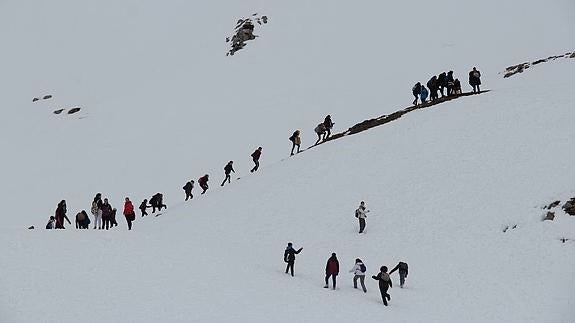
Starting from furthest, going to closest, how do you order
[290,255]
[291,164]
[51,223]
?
1. [291,164]
2. [51,223]
3. [290,255]

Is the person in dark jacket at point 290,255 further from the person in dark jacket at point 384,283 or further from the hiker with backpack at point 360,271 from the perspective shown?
the person in dark jacket at point 384,283

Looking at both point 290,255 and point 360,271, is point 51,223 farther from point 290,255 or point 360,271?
point 360,271

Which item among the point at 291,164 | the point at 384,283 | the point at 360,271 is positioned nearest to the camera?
the point at 384,283

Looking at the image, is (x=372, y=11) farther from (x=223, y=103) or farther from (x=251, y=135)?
(x=251, y=135)

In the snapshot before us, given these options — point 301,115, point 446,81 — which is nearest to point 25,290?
point 446,81

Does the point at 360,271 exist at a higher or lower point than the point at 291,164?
lower

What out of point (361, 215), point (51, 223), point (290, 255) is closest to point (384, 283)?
point (290, 255)

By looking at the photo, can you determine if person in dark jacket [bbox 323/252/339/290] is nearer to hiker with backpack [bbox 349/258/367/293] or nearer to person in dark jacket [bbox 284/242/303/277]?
hiker with backpack [bbox 349/258/367/293]

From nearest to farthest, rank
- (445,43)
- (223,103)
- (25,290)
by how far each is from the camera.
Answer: (25,290) → (223,103) → (445,43)
